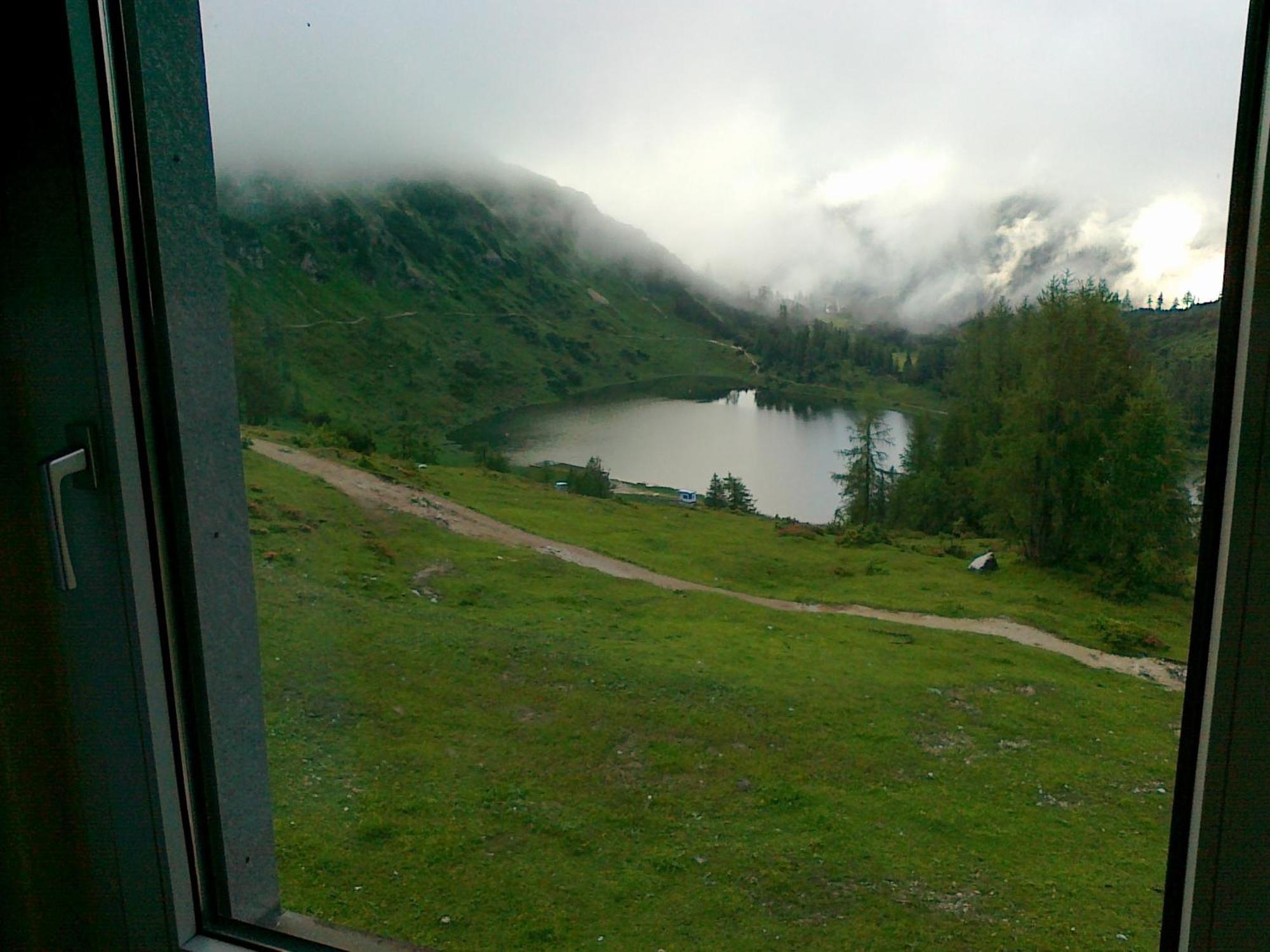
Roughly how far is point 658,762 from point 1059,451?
769 millimetres

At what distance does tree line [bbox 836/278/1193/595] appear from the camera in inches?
42.0

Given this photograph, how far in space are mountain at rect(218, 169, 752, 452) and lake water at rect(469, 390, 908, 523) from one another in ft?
0.17

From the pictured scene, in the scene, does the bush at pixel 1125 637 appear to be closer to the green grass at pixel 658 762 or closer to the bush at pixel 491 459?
the green grass at pixel 658 762

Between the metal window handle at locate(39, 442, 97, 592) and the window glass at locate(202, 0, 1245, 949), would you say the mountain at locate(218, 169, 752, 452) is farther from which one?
the metal window handle at locate(39, 442, 97, 592)

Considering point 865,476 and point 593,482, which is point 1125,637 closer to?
point 865,476

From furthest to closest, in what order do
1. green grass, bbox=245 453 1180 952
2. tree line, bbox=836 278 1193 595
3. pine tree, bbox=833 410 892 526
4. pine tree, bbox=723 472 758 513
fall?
pine tree, bbox=723 472 758 513
pine tree, bbox=833 410 892 526
green grass, bbox=245 453 1180 952
tree line, bbox=836 278 1193 595

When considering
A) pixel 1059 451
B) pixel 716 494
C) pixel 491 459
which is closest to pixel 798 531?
pixel 716 494

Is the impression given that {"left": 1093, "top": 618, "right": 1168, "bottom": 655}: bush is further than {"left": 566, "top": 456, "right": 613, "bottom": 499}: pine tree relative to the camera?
No

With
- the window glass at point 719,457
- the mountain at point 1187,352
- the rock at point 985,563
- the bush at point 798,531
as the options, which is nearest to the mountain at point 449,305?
the window glass at point 719,457

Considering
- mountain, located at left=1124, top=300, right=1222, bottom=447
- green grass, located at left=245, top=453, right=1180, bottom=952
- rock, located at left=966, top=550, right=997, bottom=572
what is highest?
mountain, located at left=1124, top=300, right=1222, bottom=447

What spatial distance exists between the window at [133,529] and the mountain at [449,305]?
203 millimetres

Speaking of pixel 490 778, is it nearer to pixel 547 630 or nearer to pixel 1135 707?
pixel 547 630

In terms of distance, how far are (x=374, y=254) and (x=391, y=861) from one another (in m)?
1.07

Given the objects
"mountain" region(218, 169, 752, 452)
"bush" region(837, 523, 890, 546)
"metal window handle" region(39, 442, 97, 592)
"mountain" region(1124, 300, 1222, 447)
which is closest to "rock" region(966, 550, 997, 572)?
"bush" region(837, 523, 890, 546)
